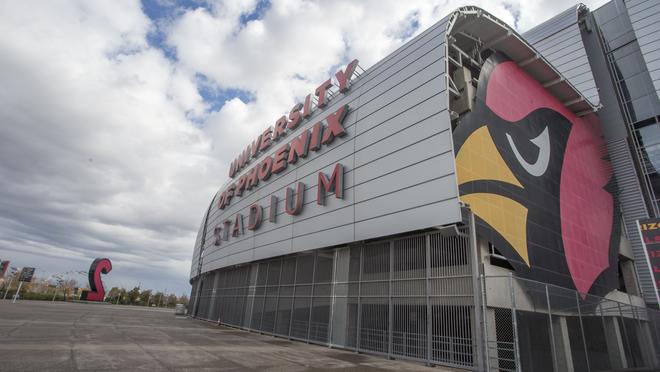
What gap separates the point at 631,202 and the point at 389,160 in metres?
24.8

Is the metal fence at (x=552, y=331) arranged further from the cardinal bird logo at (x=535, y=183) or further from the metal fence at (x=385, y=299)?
the cardinal bird logo at (x=535, y=183)

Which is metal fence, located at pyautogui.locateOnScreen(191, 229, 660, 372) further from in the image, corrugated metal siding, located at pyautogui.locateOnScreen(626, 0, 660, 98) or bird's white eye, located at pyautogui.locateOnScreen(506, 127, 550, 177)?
corrugated metal siding, located at pyautogui.locateOnScreen(626, 0, 660, 98)

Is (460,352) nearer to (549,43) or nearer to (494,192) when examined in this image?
(494,192)

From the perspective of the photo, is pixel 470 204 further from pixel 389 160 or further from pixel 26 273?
pixel 26 273

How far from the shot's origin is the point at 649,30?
3019 centimetres

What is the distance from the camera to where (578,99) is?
27.9 m

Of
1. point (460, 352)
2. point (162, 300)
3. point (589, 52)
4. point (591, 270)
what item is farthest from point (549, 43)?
point (162, 300)

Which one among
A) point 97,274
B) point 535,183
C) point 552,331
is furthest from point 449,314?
point 97,274

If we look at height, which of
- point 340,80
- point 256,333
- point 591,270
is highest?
point 340,80

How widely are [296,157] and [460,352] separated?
709 inches

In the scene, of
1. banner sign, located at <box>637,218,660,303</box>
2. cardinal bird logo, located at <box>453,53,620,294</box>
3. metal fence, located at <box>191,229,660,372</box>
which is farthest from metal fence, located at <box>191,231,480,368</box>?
banner sign, located at <box>637,218,660,303</box>

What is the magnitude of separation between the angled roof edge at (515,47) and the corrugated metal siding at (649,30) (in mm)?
5854

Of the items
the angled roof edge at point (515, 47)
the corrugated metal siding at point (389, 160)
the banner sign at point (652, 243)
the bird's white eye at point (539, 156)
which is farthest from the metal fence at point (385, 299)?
the angled roof edge at point (515, 47)

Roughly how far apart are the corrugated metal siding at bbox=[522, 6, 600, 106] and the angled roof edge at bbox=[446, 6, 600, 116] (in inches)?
147
